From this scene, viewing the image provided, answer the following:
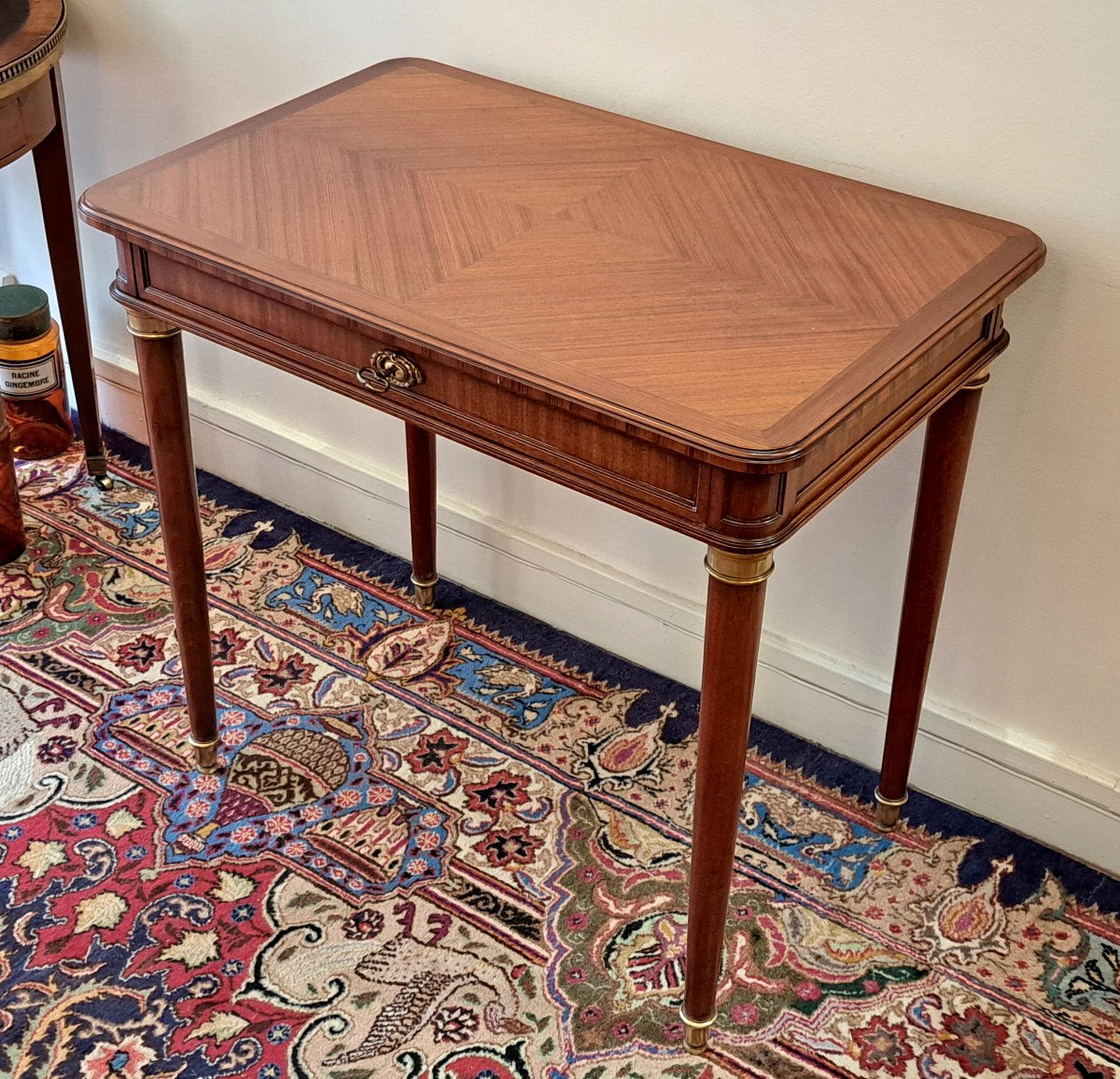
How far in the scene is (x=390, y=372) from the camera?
1429 mm

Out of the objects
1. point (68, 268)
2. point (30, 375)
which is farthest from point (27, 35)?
point (30, 375)

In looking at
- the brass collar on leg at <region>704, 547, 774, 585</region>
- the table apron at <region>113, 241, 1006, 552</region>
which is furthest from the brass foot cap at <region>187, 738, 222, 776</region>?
the brass collar on leg at <region>704, 547, 774, 585</region>

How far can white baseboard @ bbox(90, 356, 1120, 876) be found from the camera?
6.39ft

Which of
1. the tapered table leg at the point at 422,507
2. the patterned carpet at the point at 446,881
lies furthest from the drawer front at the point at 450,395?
the patterned carpet at the point at 446,881

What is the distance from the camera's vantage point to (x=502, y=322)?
1369mm

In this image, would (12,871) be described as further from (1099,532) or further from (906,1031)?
(1099,532)

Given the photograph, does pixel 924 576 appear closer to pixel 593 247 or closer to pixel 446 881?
pixel 593 247

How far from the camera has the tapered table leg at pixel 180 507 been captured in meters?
1.67

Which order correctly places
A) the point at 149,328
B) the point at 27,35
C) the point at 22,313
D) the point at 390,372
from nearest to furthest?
the point at 390,372
the point at 149,328
the point at 27,35
the point at 22,313

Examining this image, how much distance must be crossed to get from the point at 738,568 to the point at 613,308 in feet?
0.95

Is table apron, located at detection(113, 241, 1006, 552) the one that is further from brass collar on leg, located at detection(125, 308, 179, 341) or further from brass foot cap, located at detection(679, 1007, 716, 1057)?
brass foot cap, located at detection(679, 1007, 716, 1057)

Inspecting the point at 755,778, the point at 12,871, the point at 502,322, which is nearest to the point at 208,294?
the point at 502,322

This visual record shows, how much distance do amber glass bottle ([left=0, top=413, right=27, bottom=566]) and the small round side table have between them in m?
0.20

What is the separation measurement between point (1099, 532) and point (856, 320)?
561 millimetres
